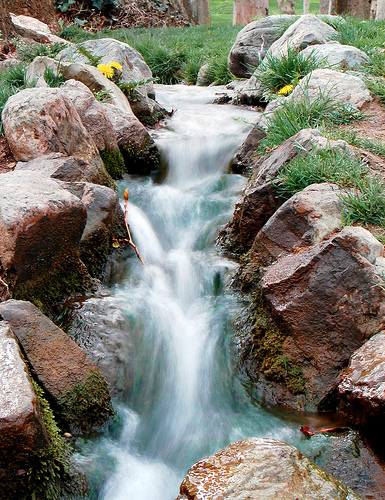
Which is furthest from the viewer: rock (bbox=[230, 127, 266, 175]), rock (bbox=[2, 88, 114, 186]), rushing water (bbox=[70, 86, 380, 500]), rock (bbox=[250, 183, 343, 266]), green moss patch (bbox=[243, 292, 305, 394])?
rock (bbox=[230, 127, 266, 175])

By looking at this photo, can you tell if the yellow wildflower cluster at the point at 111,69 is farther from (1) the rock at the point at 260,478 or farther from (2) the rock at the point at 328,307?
(1) the rock at the point at 260,478

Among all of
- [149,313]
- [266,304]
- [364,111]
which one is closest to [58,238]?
[149,313]

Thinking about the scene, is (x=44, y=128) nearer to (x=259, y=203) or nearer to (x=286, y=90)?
(x=259, y=203)

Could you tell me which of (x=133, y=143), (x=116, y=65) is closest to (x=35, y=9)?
(x=116, y=65)

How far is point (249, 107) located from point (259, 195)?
Answer: 3979mm

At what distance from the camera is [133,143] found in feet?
17.7

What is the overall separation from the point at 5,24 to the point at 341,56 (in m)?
5.89

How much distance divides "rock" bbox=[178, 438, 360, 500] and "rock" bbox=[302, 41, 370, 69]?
5.40m

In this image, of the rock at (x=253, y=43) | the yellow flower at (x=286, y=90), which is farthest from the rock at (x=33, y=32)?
the yellow flower at (x=286, y=90)

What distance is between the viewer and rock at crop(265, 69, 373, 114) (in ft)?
17.1

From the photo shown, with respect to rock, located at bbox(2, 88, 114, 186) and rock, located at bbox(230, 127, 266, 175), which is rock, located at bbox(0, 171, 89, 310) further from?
rock, located at bbox(230, 127, 266, 175)

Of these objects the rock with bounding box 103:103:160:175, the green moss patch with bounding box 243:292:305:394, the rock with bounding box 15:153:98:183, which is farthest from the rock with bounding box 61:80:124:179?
the green moss patch with bounding box 243:292:305:394

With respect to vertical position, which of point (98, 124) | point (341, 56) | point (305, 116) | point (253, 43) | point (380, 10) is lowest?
point (98, 124)

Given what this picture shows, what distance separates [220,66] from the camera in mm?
9477
